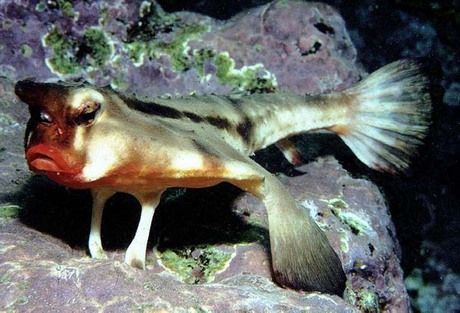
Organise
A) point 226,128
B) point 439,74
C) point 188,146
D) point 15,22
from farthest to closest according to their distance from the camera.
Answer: point 15,22
point 439,74
point 226,128
point 188,146

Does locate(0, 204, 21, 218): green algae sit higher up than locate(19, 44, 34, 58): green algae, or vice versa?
locate(19, 44, 34, 58): green algae

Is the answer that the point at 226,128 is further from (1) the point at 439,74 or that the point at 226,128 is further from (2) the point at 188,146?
(1) the point at 439,74

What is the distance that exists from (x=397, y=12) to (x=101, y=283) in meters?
4.98

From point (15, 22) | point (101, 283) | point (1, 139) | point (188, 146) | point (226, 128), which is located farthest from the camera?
point (15, 22)

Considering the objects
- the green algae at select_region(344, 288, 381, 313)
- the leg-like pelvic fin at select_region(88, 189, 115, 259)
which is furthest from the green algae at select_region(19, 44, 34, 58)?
the green algae at select_region(344, 288, 381, 313)

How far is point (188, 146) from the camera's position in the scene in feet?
8.68

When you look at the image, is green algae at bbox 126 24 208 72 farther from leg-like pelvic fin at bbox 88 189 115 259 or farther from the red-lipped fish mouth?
the red-lipped fish mouth

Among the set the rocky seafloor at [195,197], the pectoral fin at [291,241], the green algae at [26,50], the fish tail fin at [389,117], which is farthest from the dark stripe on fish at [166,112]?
the green algae at [26,50]

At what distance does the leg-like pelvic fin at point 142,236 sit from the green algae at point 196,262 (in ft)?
1.05

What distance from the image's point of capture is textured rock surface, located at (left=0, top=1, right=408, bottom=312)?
2.18 metres

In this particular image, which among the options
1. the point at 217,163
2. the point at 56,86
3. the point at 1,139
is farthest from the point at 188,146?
the point at 1,139

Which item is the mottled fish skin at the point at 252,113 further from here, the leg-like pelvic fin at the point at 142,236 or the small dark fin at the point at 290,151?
the leg-like pelvic fin at the point at 142,236

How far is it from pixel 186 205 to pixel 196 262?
0.58m

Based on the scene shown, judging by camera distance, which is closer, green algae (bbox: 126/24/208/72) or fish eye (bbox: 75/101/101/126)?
fish eye (bbox: 75/101/101/126)
